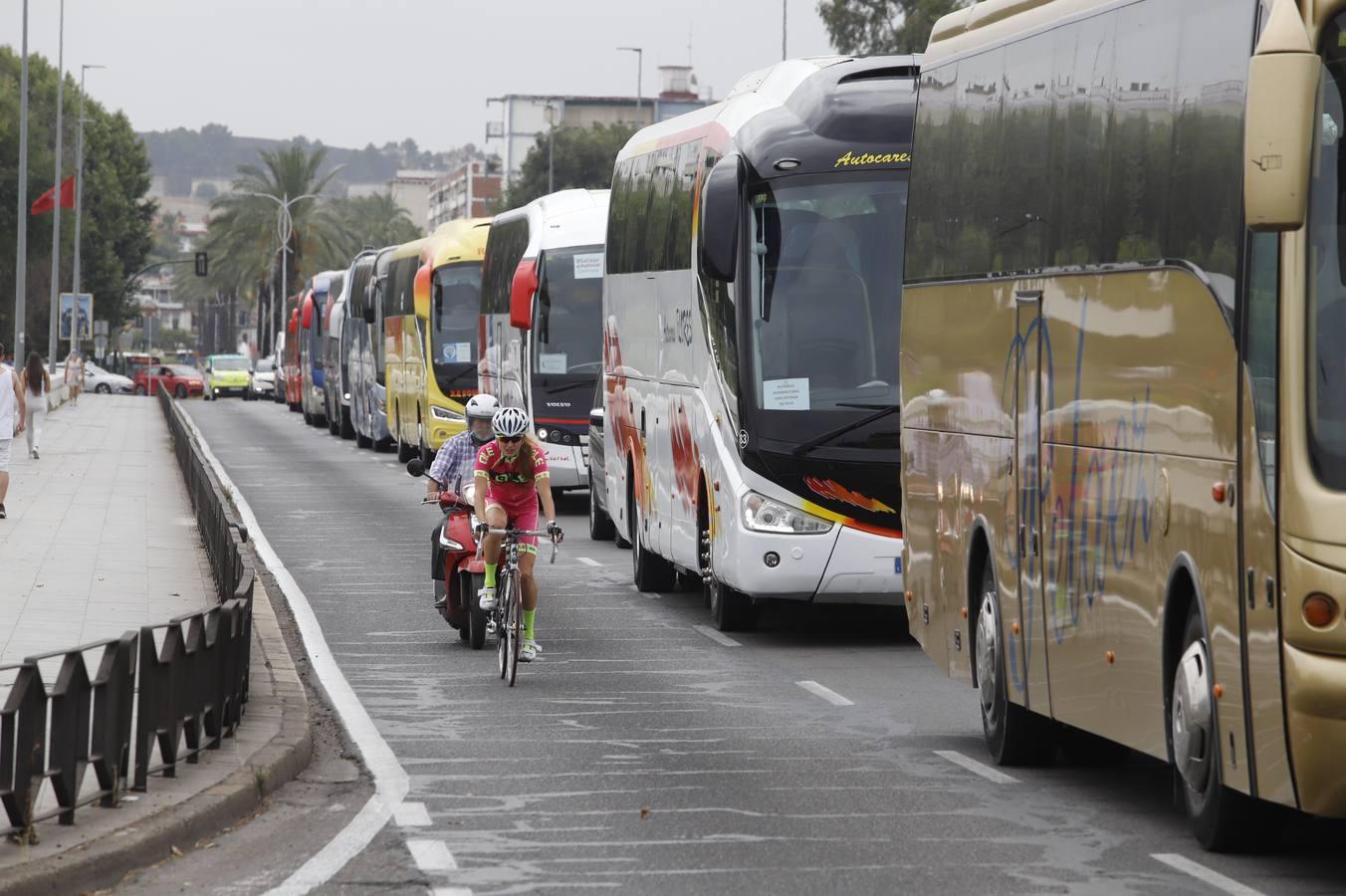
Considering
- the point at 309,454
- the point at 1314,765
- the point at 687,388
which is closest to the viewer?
the point at 1314,765

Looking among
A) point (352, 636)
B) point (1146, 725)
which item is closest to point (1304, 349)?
point (1146, 725)

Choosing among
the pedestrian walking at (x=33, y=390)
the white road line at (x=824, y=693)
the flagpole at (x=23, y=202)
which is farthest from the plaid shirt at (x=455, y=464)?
the flagpole at (x=23, y=202)

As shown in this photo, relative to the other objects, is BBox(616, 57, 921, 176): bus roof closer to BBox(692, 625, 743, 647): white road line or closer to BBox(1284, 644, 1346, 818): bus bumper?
BBox(692, 625, 743, 647): white road line

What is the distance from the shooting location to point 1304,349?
7770mm

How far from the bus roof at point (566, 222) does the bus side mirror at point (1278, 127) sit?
23943 millimetres

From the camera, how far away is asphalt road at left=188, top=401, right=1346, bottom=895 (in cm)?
865

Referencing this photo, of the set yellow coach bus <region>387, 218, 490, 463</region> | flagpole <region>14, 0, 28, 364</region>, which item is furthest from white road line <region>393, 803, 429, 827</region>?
flagpole <region>14, 0, 28, 364</region>

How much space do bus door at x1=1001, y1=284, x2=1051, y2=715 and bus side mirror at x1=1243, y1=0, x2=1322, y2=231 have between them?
133 inches

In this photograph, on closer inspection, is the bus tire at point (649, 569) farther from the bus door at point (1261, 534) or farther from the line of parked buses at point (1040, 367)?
the bus door at point (1261, 534)

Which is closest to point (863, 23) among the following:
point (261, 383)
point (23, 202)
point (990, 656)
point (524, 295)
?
point (23, 202)

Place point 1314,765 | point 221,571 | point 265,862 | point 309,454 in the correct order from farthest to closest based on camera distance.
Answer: point 309,454 < point 221,571 < point 265,862 < point 1314,765

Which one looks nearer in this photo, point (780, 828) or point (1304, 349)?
point (1304, 349)

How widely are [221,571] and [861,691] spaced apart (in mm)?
5129

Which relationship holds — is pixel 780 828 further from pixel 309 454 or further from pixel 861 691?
pixel 309 454
